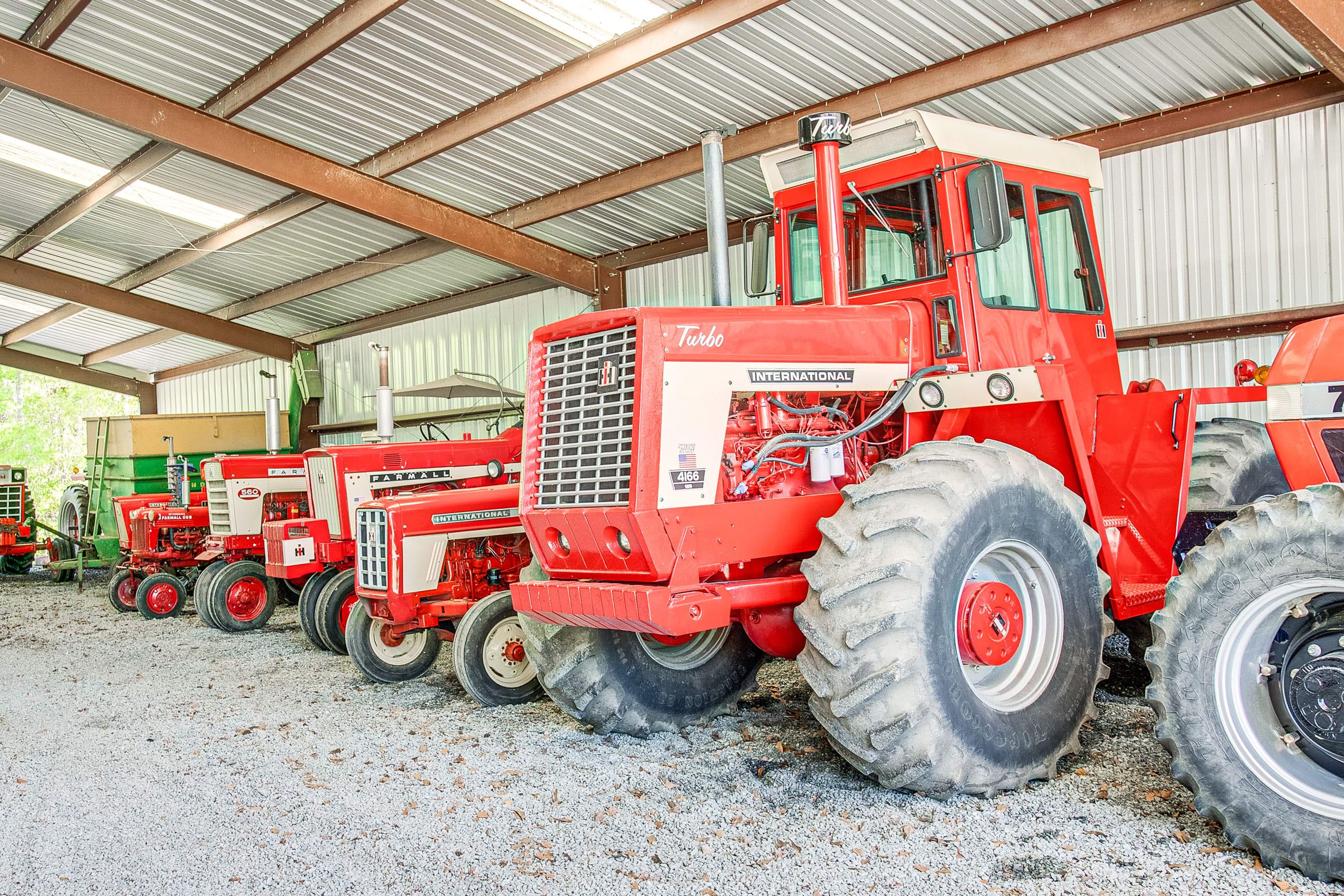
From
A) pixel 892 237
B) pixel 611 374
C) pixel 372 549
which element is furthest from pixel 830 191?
pixel 372 549

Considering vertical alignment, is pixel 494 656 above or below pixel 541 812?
above

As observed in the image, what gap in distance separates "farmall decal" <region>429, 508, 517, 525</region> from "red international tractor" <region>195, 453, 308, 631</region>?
391 centimetres

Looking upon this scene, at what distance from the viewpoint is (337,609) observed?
7656 mm

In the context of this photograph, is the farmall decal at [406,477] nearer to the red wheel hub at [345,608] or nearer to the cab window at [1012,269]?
the red wheel hub at [345,608]

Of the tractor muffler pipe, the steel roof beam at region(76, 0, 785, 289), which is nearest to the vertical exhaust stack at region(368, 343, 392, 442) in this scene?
the steel roof beam at region(76, 0, 785, 289)

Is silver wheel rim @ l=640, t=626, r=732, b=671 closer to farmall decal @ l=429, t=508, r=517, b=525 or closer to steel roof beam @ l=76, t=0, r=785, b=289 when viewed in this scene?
farmall decal @ l=429, t=508, r=517, b=525

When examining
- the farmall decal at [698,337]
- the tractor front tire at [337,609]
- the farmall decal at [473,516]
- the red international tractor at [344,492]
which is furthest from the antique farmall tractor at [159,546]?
the farmall decal at [698,337]

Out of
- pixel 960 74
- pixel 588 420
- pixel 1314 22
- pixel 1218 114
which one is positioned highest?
pixel 960 74

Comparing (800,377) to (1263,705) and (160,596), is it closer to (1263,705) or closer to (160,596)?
(1263,705)

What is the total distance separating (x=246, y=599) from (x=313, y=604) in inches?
77.9

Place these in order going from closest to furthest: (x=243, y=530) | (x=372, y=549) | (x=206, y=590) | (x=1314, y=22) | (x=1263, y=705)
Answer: (x=1263, y=705) < (x=1314, y=22) < (x=372, y=549) < (x=206, y=590) < (x=243, y=530)

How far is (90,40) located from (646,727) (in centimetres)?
894

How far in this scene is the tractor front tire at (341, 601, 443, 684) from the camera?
649 cm

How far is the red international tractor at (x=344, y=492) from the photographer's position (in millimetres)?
7738
